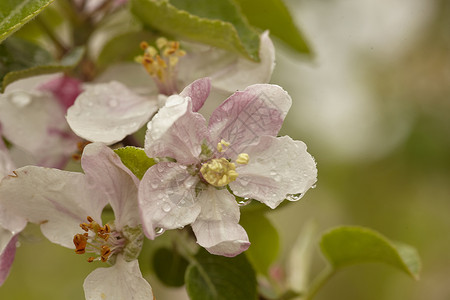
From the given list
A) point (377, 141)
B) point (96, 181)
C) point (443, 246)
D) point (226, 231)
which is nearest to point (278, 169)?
point (226, 231)

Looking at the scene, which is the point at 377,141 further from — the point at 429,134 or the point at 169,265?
the point at 169,265

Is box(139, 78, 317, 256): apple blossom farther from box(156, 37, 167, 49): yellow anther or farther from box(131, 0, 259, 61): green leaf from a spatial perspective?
box(156, 37, 167, 49): yellow anther

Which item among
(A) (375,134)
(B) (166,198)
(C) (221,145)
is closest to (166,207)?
(B) (166,198)

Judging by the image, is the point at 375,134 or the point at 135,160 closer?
the point at 135,160

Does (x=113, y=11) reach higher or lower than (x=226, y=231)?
higher

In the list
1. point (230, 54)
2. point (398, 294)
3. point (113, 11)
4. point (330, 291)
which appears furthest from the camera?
point (330, 291)

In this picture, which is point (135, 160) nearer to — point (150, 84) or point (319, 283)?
point (150, 84)
